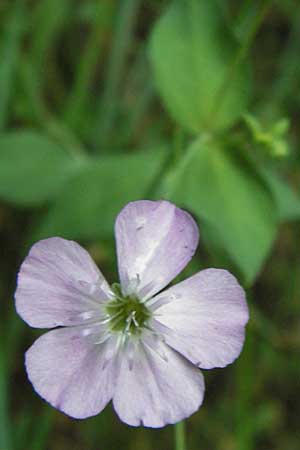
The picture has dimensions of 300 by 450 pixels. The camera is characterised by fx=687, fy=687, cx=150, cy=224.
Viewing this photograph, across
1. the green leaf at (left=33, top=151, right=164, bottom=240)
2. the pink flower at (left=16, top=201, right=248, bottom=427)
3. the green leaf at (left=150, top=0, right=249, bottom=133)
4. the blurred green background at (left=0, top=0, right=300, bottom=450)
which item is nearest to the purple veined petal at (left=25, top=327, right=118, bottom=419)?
the pink flower at (left=16, top=201, right=248, bottom=427)

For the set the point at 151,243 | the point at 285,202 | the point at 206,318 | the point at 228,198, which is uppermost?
the point at 151,243

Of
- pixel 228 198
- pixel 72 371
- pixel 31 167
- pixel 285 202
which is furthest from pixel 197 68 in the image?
pixel 72 371

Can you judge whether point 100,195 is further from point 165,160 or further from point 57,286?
point 57,286

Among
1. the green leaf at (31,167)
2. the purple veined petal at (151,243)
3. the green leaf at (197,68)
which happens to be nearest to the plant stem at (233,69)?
the green leaf at (197,68)

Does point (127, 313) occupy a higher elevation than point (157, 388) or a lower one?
higher

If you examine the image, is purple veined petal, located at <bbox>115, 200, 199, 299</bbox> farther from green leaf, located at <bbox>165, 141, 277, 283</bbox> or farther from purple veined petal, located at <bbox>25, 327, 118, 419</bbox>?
green leaf, located at <bbox>165, 141, 277, 283</bbox>

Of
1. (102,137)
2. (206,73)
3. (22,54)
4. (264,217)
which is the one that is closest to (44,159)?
(102,137)
